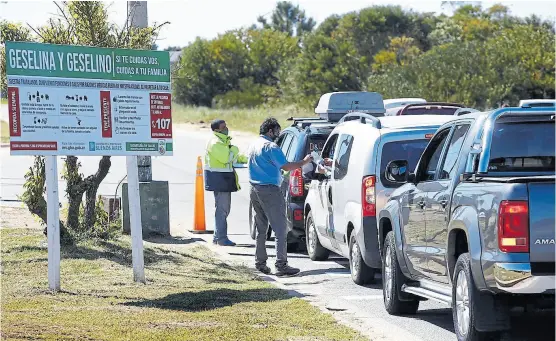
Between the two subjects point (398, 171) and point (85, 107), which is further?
point (85, 107)

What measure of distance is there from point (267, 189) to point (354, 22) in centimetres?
7881

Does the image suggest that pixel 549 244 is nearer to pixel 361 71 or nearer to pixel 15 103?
pixel 15 103

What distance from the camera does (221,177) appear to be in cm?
1587

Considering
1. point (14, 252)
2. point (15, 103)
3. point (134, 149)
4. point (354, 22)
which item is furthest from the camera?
point (354, 22)

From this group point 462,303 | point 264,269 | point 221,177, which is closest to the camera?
point 462,303

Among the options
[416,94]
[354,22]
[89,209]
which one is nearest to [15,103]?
[89,209]

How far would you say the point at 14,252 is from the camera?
14.0 m

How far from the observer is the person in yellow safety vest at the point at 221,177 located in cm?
1585

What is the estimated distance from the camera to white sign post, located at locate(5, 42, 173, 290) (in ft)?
36.2

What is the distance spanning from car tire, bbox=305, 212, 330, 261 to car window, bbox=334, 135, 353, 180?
154 cm

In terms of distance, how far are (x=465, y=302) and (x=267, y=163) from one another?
5.39m

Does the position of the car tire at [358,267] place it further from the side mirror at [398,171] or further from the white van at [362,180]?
the side mirror at [398,171]

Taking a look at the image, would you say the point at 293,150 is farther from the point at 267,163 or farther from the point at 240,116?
the point at 240,116

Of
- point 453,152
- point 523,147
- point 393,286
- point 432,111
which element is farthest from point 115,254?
point 432,111
